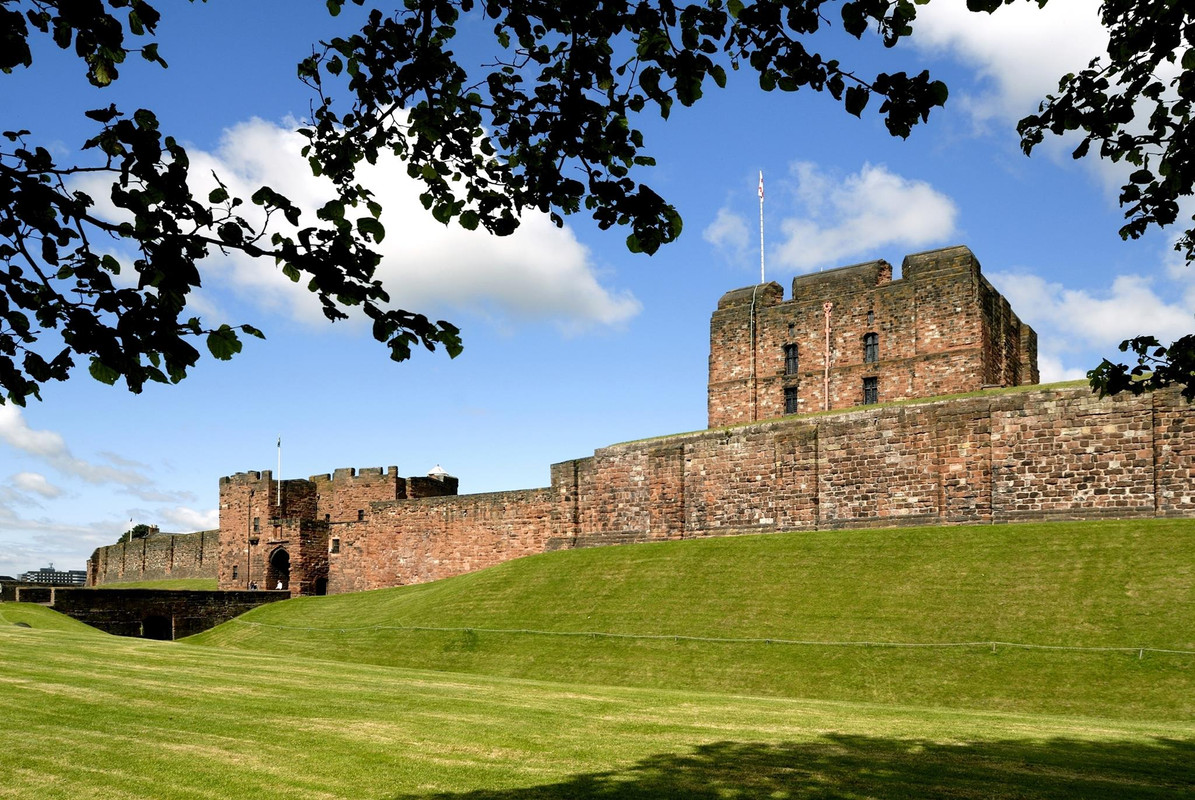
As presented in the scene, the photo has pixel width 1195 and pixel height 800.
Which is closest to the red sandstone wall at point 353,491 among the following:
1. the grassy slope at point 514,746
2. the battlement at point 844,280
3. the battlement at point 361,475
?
the battlement at point 361,475

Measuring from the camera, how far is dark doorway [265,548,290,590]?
51406 millimetres

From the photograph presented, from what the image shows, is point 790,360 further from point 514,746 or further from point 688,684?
point 514,746

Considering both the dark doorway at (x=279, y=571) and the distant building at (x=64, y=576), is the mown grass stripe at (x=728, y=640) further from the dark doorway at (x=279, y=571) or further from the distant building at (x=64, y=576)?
the distant building at (x=64, y=576)

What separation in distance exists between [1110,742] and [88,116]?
12045 millimetres

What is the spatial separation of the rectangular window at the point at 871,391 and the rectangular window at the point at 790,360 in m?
3.15

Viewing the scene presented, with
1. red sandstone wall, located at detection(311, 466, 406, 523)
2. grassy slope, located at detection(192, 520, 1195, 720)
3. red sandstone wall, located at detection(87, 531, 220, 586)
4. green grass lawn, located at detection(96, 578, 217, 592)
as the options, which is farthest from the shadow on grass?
red sandstone wall, located at detection(87, 531, 220, 586)

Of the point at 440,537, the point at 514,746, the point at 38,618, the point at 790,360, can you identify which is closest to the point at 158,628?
the point at 38,618

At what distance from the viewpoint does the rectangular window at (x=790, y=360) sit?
41094mm

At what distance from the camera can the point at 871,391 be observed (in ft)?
128

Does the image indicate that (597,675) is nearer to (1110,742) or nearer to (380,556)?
(1110,742)

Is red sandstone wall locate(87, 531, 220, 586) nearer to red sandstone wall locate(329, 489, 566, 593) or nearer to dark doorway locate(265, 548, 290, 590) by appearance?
dark doorway locate(265, 548, 290, 590)

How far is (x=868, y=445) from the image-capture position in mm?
29000

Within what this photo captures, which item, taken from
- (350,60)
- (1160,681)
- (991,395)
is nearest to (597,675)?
(1160,681)

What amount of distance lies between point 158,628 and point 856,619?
1119 inches
